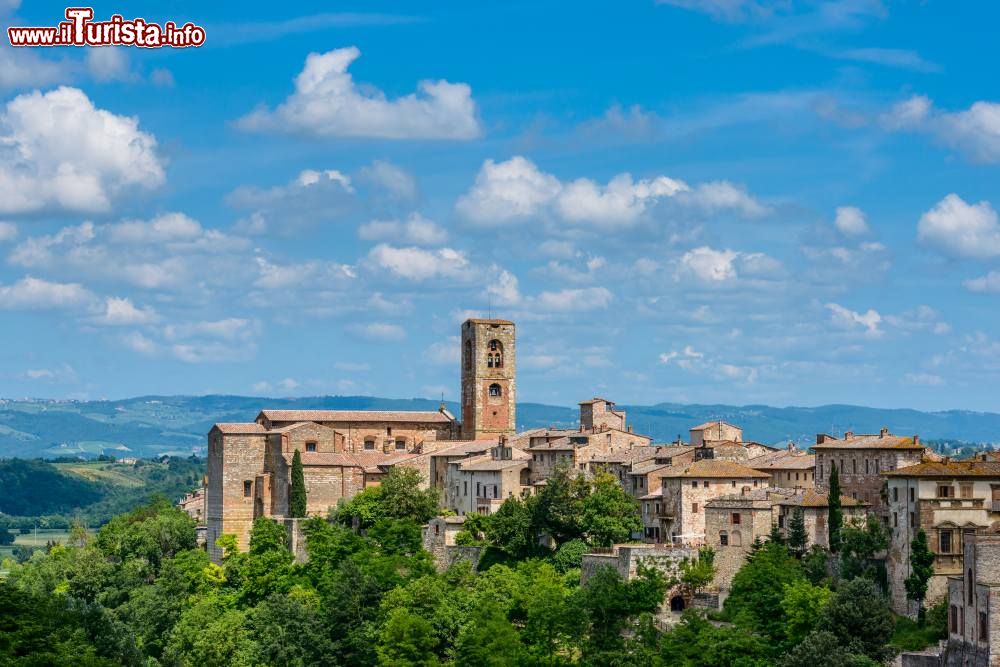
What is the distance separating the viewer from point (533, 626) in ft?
244

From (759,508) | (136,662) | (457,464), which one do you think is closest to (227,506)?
(457,464)

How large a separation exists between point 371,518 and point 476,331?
72.3ft

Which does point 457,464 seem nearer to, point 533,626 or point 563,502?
point 563,502

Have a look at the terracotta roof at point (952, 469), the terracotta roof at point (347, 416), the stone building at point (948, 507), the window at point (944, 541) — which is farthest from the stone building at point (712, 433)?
the window at point (944, 541)

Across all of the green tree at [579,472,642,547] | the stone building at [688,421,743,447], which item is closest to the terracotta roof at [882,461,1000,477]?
the green tree at [579,472,642,547]

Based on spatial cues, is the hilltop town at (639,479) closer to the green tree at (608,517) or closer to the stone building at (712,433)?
the stone building at (712,433)

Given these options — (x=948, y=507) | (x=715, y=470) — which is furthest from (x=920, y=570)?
(x=715, y=470)

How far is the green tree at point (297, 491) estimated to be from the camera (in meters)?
92.9

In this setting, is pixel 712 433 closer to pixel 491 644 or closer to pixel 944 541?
pixel 491 644

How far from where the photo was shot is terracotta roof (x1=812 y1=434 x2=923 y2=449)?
239ft

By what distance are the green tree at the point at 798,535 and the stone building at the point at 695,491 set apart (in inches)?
189

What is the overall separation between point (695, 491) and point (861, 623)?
49.0 feet

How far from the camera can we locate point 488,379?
108 metres

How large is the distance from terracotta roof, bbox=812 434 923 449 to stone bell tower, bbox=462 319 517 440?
31.8 m
